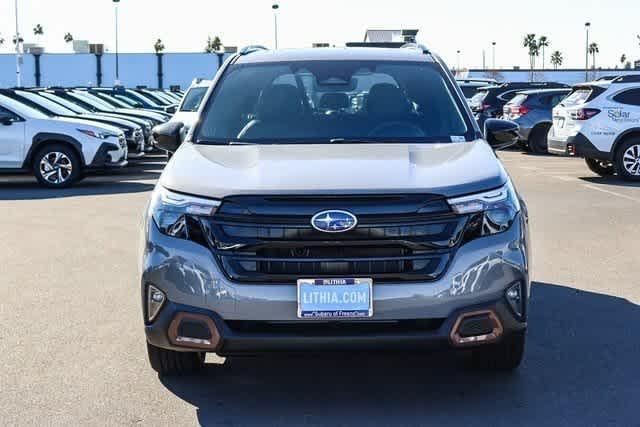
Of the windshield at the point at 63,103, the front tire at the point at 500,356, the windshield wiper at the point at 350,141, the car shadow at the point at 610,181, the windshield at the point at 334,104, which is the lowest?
the car shadow at the point at 610,181

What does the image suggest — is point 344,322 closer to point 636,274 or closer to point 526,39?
point 636,274

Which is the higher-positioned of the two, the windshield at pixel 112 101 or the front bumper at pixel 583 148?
the windshield at pixel 112 101

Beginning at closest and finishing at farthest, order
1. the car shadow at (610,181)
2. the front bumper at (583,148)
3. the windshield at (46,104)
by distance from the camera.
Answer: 1. the car shadow at (610,181)
2. the front bumper at (583,148)
3. the windshield at (46,104)

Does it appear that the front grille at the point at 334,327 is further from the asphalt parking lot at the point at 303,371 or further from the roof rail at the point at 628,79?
the roof rail at the point at 628,79

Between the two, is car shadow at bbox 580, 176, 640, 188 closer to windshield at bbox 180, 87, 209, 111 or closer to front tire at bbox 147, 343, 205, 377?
windshield at bbox 180, 87, 209, 111

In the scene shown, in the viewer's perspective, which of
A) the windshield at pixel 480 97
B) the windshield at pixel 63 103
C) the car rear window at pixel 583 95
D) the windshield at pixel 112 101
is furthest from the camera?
the windshield at pixel 480 97

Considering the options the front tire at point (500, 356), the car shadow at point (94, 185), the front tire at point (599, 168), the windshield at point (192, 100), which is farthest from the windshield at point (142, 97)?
the front tire at point (500, 356)

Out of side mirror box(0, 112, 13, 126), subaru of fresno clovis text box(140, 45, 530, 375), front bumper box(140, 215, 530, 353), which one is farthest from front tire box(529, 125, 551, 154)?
front bumper box(140, 215, 530, 353)

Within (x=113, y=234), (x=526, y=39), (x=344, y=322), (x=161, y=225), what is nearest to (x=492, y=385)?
(x=344, y=322)

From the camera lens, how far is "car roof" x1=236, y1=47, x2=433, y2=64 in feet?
22.0

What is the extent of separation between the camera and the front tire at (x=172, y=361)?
5.32 m

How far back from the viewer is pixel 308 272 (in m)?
4.67

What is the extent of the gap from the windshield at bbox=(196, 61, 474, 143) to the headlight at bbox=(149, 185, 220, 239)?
42.5 inches

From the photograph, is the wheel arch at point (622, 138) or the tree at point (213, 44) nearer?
the wheel arch at point (622, 138)
